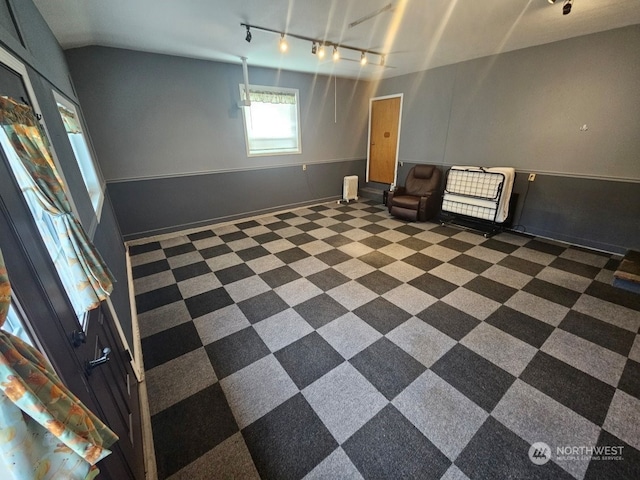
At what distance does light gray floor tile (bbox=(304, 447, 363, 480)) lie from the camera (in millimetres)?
1209

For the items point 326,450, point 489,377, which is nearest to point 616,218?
point 489,377

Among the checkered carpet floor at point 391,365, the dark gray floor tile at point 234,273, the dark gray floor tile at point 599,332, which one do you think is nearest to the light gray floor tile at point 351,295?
the checkered carpet floor at point 391,365

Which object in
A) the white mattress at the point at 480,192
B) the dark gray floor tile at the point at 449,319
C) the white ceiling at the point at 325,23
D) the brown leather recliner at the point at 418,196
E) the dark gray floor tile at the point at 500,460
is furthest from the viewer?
the brown leather recliner at the point at 418,196

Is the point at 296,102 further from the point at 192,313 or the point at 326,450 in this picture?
the point at 326,450

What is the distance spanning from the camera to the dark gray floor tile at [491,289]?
244 centimetres

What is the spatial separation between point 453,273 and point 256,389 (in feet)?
7.54

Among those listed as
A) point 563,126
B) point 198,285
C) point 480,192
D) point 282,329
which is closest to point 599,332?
point 480,192

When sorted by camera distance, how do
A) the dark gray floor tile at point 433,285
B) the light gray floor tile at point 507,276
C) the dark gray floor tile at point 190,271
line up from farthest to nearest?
1. the dark gray floor tile at point 190,271
2. the light gray floor tile at point 507,276
3. the dark gray floor tile at point 433,285

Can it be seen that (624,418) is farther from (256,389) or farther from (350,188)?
(350,188)

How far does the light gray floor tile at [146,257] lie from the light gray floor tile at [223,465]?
2.63 metres

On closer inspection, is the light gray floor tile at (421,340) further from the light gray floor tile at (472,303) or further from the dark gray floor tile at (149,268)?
the dark gray floor tile at (149,268)

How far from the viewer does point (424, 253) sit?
334cm

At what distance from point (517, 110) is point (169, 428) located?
5041mm

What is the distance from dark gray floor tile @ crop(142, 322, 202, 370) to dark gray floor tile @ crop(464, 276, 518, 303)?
2.54 meters
